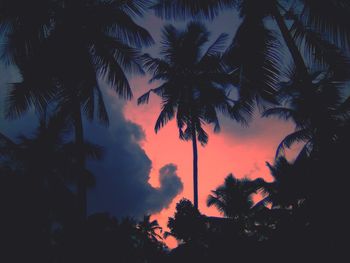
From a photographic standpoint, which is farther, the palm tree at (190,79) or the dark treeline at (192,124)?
the palm tree at (190,79)

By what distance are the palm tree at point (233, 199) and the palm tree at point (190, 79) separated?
10889 mm

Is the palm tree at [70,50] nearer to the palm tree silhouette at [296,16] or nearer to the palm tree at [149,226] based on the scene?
the palm tree silhouette at [296,16]

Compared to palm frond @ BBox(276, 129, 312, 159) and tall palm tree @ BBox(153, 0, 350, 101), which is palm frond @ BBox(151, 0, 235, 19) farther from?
palm frond @ BBox(276, 129, 312, 159)

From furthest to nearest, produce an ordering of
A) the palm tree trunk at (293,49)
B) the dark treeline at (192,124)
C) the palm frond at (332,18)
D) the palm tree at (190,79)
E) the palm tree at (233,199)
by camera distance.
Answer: the palm tree at (233,199)
the palm tree at (190,79)
the palm tree trunk at (293,49)
the palm frond at (332,18)
the dark treeline at (192,124)

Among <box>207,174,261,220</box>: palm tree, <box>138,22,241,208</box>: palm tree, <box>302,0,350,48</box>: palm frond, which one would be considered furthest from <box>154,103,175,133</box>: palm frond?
<box>207,174,261,220</box>: palm tree

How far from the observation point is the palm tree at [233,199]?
21.2 meters

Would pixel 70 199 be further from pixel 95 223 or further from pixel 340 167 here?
pixel 340 167

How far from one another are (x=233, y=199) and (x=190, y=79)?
45.2ft

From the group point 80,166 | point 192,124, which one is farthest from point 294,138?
point 80,166

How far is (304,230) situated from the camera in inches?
128

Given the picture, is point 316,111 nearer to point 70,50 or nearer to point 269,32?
point 269,32

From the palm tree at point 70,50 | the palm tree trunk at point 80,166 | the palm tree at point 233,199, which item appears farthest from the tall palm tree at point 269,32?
the palm tree at point 233,199

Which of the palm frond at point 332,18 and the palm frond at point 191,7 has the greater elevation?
the palm frond at point 191,7

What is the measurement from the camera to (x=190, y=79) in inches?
492
